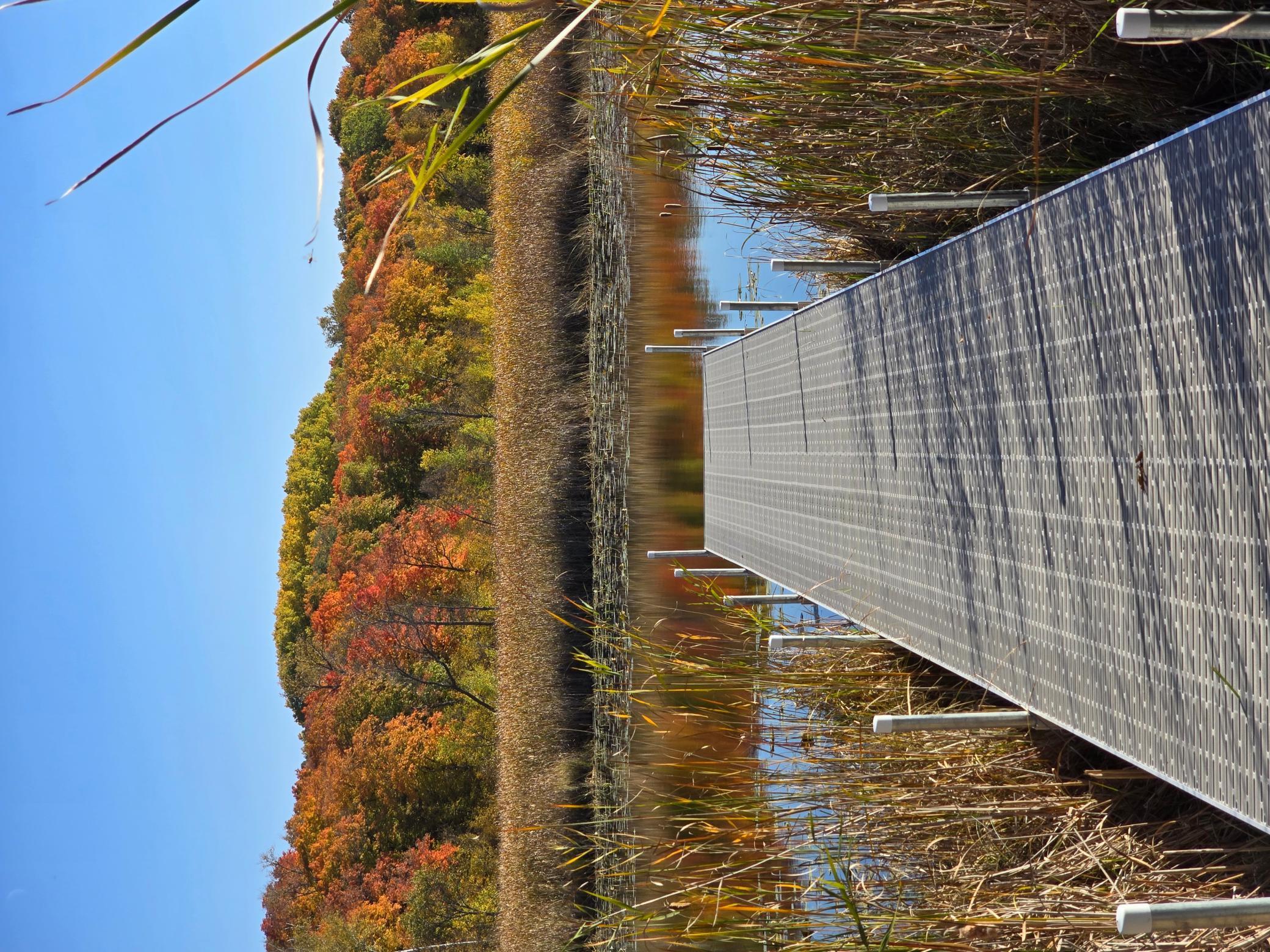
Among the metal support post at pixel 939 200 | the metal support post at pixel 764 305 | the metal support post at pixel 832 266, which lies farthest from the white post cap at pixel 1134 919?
the metal support post at pixel 764 305

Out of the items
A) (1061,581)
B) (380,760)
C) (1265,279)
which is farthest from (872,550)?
(380,760)

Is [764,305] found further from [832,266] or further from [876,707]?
[876,707]

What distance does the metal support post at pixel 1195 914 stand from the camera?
1.19m

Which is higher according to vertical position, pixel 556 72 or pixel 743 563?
pixel 556 72

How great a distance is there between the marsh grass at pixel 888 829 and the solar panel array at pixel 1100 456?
11.7 inches

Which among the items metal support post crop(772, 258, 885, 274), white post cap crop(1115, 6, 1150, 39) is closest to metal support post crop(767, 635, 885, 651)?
metal support post crop(772, 258, 885, 274)

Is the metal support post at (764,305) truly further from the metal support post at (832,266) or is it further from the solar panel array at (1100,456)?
the solar panel array at (1100,456)

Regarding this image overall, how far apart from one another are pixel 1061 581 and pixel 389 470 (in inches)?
358

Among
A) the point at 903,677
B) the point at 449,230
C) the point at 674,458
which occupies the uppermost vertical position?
the point at 449,230

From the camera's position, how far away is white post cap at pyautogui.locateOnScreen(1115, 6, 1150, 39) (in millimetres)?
1188

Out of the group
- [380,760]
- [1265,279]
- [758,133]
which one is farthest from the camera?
[380,760]

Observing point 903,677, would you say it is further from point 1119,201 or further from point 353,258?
point 353,258

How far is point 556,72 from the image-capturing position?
218 inches

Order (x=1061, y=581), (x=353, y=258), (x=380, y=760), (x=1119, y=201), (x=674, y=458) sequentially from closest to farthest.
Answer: (x=1119, y=201) → (x=1061, y=581) → (x=674, y=458) → (x=380, y=760) → (x=353, y=258)
